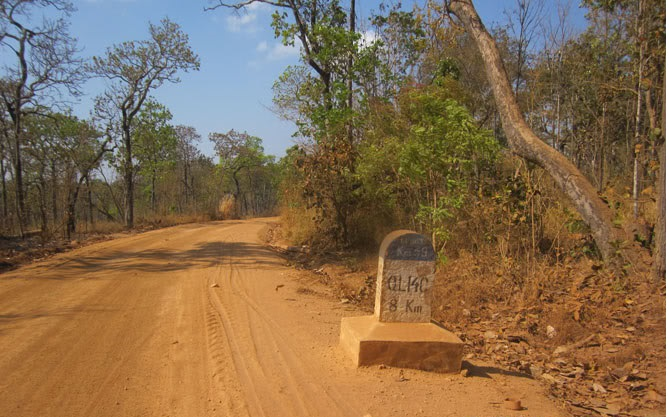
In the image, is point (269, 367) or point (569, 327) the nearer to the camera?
point (269, 367)

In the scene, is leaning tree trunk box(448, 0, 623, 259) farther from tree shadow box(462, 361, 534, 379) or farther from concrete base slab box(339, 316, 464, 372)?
concrete base slab box(339, 316, 464, 372)

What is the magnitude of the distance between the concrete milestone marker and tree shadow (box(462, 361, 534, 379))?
0.24 metres

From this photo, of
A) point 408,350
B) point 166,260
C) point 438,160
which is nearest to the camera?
point 408,350

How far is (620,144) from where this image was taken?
2100cm

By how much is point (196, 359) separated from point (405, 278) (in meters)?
2.34

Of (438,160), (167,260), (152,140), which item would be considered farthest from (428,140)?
(152,140)

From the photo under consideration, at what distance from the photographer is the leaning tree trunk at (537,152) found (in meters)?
7.17

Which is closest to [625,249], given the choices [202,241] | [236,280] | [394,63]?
[236,280]

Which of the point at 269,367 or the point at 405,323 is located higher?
the point at 405,323

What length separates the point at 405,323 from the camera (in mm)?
4645

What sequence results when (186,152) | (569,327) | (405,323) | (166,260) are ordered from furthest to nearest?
(186,152) → (166,260) → (569,327) → (405,323)

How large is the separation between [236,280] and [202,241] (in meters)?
5.50

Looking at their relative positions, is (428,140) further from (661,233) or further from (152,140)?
(152,140)

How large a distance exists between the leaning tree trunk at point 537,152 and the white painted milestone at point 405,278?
393 centimetres
